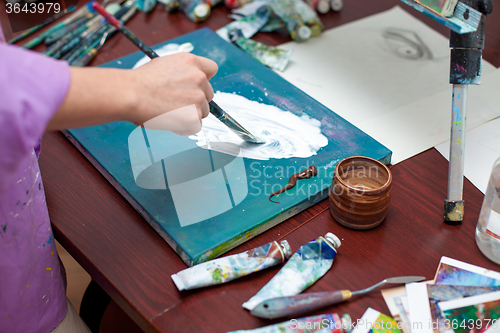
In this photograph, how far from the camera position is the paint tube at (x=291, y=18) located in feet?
4.06

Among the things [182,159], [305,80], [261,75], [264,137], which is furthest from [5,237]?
[305,80]

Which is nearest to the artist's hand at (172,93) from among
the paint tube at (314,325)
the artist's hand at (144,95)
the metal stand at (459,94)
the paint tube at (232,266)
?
the artist's hand at (144,95)

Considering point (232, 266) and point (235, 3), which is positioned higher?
point (235, 3)

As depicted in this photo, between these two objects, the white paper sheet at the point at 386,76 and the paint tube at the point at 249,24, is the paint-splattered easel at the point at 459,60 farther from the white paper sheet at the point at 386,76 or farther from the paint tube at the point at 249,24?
the paint tube at the point at 249,24

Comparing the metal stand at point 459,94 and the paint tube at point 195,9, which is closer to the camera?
the metal stand at point 459,94

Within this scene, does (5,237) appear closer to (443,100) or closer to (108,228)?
(108,228)

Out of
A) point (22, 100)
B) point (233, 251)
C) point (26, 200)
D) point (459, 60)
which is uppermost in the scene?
point (22, 100)

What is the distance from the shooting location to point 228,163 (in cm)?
84

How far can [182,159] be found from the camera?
0.84 metres

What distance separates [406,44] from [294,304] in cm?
91

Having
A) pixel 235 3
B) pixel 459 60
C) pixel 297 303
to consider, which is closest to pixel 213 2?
pixel 235 3

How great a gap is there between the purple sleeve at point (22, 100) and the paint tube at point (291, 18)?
875 mm

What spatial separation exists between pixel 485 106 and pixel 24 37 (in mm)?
1258

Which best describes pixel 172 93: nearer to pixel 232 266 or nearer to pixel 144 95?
pixel 144 95
